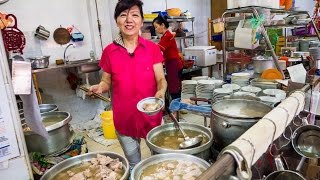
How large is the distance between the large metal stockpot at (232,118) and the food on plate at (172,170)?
9.8 inches

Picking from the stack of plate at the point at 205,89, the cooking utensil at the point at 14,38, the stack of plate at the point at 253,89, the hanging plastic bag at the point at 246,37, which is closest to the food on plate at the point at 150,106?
the stack of plate at the point at 205,89

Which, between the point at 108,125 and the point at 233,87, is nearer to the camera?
the point at 233,87

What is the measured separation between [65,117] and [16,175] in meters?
1.49

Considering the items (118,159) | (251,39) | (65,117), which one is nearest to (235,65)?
(251,39)

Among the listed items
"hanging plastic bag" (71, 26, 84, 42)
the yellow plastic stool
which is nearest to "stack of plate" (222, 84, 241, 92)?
the yellow plastic stool

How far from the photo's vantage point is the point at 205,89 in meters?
2.41

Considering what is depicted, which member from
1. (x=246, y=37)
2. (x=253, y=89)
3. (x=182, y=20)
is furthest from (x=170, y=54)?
(x=253, y=89)

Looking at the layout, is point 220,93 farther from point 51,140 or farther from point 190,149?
point 51,140

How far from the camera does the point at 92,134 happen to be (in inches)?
169

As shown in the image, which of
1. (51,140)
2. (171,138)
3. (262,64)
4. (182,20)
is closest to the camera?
(171,138)

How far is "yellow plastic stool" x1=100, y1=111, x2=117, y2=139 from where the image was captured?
157 inches

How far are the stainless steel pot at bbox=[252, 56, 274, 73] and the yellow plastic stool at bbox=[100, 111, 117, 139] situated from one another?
7.90 feet

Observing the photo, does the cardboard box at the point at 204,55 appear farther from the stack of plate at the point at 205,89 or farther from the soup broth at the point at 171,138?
the soup broth at the point at 171,138

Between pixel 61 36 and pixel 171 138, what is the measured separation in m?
3.83
